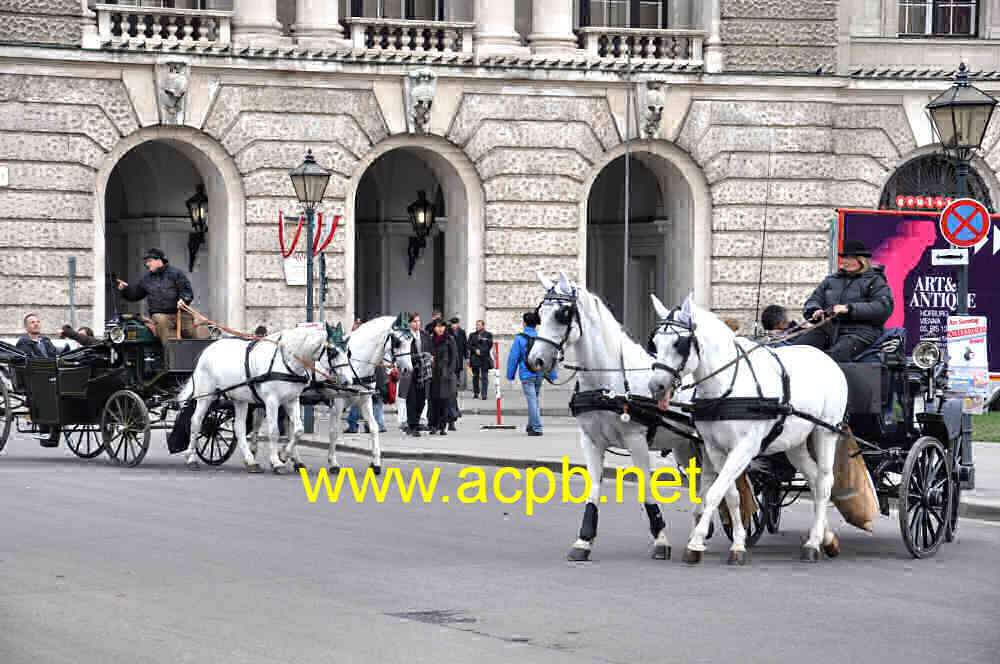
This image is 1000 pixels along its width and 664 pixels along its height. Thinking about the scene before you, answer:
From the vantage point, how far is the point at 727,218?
117 feet

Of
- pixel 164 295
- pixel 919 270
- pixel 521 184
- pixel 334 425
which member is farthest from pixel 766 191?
pixel 164 295

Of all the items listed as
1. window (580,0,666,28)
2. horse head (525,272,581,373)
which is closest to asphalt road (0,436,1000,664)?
horse head (525,272,581,373)

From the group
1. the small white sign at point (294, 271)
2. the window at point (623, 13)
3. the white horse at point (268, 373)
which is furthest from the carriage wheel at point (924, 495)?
the window at point (623, 13)

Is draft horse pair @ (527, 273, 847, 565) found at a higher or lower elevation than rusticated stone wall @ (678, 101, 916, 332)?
lower

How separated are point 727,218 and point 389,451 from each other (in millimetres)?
14023

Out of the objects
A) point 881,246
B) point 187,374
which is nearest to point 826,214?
point 881,246

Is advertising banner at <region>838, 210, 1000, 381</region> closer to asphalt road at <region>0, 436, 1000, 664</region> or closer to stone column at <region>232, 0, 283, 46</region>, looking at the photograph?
stone column at <region>232, 0, 283, 46</region>

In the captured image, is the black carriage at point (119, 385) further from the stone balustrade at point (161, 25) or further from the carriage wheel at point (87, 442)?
the stone balustrade at point (161, 25)

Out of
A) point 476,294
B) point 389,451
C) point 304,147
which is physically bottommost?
point 389,451

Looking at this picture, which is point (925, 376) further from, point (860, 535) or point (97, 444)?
point (97, 444)

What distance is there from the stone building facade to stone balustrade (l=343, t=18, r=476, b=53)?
50mm

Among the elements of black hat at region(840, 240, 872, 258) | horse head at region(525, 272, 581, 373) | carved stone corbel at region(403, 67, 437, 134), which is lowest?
horse head at region(525, 272, 581, 373)

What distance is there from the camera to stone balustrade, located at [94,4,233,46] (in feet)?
106

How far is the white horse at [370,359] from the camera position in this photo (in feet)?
65.9
